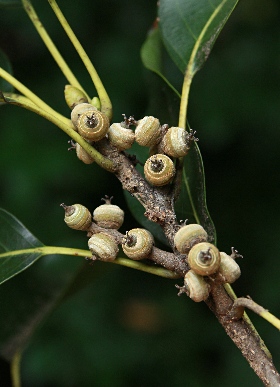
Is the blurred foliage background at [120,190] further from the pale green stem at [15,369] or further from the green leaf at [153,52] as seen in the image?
the green leaf at [153,52]

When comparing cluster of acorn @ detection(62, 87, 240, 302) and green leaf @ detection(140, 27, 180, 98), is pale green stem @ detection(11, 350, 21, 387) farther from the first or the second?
green leaf @ detection(140, 27, 180, 98)

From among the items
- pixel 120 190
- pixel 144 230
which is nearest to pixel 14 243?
pixel 144 230

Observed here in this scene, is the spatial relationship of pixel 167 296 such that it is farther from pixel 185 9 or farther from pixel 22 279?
A: pixel 185 9

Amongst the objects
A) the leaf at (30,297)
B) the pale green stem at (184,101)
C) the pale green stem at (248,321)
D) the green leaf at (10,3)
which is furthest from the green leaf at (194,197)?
the green leaf at (10,3)

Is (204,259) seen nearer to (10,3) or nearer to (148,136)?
(148,136)

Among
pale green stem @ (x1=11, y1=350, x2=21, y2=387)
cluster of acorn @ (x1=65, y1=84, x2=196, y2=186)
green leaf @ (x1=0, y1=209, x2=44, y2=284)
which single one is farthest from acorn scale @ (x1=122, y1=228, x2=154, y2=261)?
pale green stem @ (x1=11, y1=350, x2=21, y2=387)

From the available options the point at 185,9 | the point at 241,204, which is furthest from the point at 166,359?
the point at 185,9
